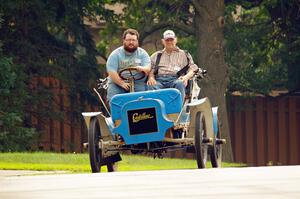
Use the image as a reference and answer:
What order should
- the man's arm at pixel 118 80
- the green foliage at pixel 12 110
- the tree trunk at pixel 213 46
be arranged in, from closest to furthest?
the man's arm at pixel 118 80, the green foliage at pixel 12 110, the tree trunk at pixel 213 46

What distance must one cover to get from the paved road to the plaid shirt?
6.46 m

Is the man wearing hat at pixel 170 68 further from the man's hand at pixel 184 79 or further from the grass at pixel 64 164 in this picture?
the grass at pixel 64 164

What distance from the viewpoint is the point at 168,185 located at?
391 inches

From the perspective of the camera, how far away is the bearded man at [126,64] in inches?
693

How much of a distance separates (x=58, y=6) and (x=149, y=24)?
314 centimetres

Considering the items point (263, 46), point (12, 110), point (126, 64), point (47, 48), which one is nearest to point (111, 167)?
point (126, 64)

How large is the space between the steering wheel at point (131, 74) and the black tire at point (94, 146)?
2.59 ft

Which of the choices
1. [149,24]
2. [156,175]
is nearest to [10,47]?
[149,24]

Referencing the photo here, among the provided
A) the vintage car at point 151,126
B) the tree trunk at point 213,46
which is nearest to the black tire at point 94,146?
the vintage car at point 151,126

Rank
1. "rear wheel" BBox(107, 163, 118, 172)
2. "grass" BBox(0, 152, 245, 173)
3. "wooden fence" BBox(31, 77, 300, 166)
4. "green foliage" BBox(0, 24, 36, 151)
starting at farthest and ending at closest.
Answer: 1. "wooden fence" BBox(31, 77, 300, 166)
2. "green foliage" BBox(0, 24, 36, 151)
3. "grass" BBox(0, 152, 245, 173)
4. "rear wheel" BBox(107, 163, 118, 172)

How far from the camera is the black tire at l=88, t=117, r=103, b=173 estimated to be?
17000 millimetres

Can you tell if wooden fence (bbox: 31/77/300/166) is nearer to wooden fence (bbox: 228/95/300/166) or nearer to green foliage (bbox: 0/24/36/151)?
wooden fence (bbox: 228/95/300/166)

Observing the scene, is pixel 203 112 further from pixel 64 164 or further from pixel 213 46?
pixel 213 46

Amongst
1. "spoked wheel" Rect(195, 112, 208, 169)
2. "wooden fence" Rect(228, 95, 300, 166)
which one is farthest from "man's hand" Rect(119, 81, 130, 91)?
"wooden fence" Rect(228, 95, 300, 166)
